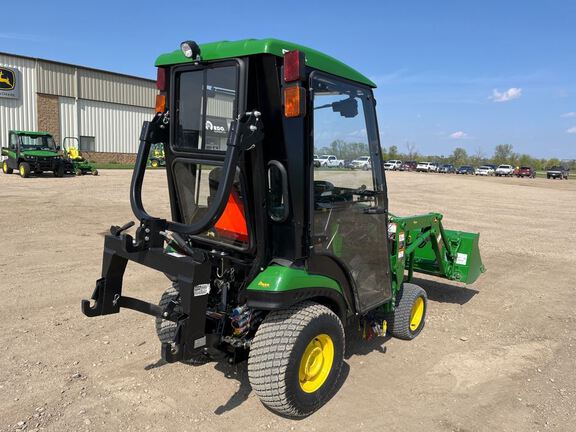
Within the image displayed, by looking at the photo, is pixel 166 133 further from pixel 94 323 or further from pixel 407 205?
pixel 407 205

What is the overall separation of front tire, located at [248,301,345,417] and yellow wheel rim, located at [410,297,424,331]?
163 cm

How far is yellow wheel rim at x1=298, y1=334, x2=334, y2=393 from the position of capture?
3204 millimetres

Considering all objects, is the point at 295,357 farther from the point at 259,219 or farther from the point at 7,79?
the point at 7,79

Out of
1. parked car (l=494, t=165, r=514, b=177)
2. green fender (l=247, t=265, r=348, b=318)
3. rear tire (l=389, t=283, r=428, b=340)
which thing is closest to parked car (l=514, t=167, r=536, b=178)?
parked car (l=494, t=165, r=514, b=177)

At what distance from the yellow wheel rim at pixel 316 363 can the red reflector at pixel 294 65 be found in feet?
5.48

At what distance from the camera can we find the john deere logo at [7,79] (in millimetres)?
29375

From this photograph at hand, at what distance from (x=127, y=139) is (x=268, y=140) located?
36.0 m

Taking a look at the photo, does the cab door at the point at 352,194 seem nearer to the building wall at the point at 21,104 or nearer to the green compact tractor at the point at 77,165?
the green compact tractor at the point at 77,165

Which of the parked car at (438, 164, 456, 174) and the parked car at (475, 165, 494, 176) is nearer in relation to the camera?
the parked car at (475, 165, 494, 176)

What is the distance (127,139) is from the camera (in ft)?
120

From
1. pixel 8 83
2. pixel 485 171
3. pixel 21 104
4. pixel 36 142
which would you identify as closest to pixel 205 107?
pixel 36 142

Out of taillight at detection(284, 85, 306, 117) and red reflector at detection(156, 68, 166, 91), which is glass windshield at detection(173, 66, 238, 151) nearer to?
red reflector at detection(156, 68, 166, 91)

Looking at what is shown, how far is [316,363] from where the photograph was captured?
333cm

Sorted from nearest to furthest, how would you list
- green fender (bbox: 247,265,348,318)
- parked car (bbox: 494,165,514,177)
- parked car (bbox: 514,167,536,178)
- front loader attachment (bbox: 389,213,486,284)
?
green fender (bbox: 247,265,348,318) < front loader attachment (bbox: 389,213,486,284) < parked car (bbox: 514,167,536,178) < parked car (bbox: 494,165,514,177)
